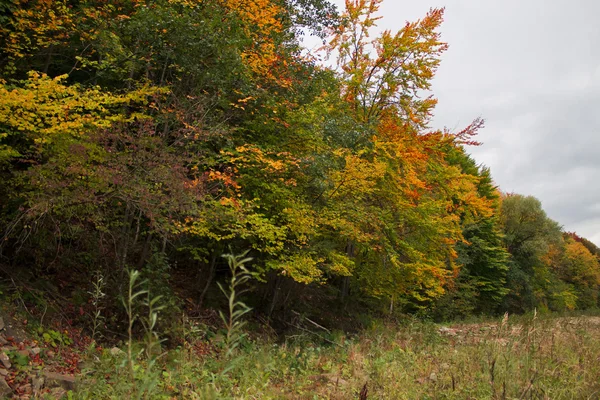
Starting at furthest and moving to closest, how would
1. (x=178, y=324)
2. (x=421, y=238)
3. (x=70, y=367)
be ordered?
(x=421, y=238) < (x=178, y=324) < (x=70, y=367)

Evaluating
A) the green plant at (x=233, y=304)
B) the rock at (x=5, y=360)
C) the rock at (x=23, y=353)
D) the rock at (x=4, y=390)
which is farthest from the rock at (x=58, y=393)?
the green plant at (x=233, y=304)

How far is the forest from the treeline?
56 millimetres

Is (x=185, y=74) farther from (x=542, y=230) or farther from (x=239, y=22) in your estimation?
(x=542, y=230)

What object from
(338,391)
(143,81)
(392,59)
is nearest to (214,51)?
(143,81)

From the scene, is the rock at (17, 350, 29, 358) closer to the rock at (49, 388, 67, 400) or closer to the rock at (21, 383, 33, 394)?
the rock at (21, 383, 33, 394)

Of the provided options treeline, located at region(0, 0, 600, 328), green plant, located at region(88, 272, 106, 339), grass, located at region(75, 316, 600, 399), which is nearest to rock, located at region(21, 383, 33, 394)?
grass, located at region(75, 316, 600, 399)

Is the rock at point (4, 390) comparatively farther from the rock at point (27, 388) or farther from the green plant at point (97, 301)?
the green plant at point (97, 301)

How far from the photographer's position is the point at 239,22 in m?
8.68

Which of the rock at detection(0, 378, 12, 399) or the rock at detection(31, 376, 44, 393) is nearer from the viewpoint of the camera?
the rock at detection(0, 378, 12, 399)

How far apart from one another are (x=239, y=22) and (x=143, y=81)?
95.5 inches

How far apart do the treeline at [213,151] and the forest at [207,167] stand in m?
0.06

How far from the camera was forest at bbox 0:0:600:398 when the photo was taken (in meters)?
6.23

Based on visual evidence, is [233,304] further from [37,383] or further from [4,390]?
[37,383]

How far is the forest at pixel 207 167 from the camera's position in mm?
6227
